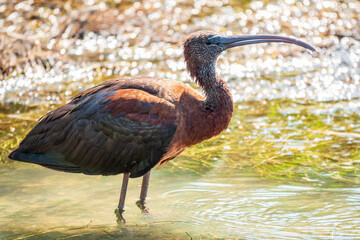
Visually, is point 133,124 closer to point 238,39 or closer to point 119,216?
point 119,216

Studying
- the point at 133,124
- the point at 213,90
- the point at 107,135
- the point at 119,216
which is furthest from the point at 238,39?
the point at 119,216

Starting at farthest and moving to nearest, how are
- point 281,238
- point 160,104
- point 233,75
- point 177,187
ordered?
point 233,75, point 177,187, point 160,104, point 281,238

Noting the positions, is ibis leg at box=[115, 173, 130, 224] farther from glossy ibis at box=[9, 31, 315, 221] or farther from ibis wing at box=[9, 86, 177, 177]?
ibis wing at box=[9, 86, 177, 177]

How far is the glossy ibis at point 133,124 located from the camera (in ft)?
18.3

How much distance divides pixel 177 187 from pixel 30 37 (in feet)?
20.6

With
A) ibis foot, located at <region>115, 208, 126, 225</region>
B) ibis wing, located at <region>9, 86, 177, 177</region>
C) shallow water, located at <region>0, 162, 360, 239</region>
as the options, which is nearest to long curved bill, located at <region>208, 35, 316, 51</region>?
ibis wing, located at <region>9, 86, 177, 177</region>

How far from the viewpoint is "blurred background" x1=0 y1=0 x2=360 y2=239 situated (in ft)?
18.6

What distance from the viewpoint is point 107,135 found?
5668mm

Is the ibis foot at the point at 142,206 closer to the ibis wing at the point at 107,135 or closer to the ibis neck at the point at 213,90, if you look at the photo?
the ibis wing at the point at 107,135

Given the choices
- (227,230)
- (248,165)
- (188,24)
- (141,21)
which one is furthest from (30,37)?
(227,230)

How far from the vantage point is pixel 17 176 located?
6762 mm

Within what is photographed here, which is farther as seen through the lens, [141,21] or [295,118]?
[141,21]

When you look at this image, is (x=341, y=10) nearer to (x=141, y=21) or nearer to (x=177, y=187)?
(x=141, y=21)

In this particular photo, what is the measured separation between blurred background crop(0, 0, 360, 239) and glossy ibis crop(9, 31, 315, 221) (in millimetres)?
538
